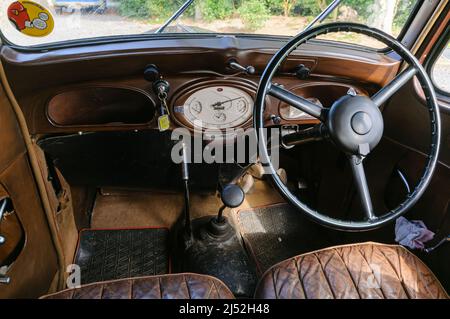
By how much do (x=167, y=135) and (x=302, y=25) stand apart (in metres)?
0.89

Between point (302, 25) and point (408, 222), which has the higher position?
point (302, 25)

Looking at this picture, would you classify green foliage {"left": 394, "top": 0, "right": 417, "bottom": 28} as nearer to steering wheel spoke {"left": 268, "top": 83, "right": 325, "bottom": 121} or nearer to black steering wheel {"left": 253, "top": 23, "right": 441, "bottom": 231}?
black steering wheel {"left": 253, "top": 23, "right": 441, "bottom": 231}

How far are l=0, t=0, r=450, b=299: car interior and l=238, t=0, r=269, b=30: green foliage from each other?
94 mm

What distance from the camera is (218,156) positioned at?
190 centimetres

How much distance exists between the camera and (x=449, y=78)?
141cm

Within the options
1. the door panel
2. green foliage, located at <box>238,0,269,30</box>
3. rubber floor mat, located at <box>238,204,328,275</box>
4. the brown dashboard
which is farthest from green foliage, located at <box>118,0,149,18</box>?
rubber floor mat, located at <box>238,204,328,275</box>

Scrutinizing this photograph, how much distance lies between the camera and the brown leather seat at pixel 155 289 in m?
1.02

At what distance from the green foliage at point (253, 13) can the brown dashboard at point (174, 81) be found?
7 centimetres

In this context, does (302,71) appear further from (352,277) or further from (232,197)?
(352,277)

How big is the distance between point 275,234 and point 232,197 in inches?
27.3

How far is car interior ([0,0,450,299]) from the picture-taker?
3.44 ft

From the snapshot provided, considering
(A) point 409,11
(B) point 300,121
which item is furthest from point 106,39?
(A) point 409,11

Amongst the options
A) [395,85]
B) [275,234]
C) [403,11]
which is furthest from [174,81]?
[275,234]
